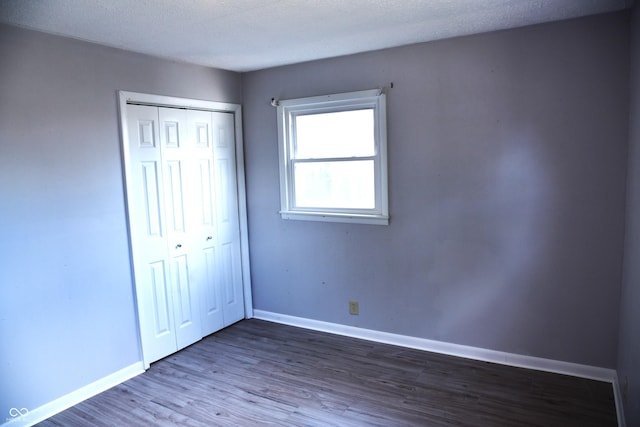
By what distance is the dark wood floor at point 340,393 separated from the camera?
104 inches

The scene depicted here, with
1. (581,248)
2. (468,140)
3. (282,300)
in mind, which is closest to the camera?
(581,248)

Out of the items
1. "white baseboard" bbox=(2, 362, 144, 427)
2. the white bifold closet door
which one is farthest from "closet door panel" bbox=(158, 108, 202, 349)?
"white baseboard" bbox=(2, 362, 144, 427)

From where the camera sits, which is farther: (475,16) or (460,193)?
(460,193)

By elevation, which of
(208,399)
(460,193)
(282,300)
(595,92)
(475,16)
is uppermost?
(475,16)

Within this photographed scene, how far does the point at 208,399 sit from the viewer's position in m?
2.95

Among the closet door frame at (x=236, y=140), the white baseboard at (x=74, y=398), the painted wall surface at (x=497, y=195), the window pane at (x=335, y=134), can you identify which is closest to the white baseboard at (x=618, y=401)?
the painted wall surface at (x=497, y=195)

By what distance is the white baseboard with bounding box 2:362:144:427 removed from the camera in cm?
268

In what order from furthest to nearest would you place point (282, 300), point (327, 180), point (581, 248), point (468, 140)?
point (282, 300) → point (327, 180) → point (468, 140) → point (581, 248)

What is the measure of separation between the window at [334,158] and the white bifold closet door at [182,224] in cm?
58

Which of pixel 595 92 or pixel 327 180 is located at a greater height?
pixel 595 92

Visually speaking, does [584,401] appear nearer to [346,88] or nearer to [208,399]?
[208,399]

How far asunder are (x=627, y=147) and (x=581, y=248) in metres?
0.69

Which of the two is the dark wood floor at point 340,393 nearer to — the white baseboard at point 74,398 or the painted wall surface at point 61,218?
the white baseboard at point 74,398

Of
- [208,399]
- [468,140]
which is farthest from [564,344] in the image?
[208,399]
